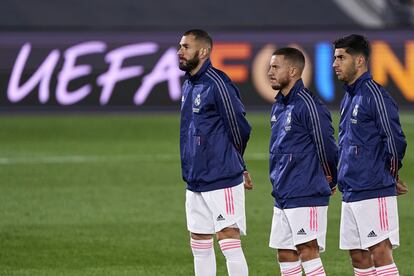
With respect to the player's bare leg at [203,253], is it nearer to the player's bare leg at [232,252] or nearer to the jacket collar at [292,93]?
the player's bare leg at [232,252]

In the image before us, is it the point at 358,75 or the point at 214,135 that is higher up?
the point at 358,75

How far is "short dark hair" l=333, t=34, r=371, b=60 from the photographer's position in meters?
8.67

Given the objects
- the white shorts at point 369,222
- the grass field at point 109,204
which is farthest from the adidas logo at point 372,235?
the grass field at point 109,204

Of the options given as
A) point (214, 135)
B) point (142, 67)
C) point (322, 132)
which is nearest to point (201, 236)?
point (214, 135)

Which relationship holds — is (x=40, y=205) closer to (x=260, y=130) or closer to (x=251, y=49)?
(x=260, y=130)

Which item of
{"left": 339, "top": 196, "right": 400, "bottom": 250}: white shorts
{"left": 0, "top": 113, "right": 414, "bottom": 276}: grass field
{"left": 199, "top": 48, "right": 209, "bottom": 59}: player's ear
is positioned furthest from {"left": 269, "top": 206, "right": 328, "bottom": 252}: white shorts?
{"left": 0, "top": 113, "right": 414, "bottom": 276}: grass field

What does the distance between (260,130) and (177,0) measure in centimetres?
1144

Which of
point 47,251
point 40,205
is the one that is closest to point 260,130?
point 40,205

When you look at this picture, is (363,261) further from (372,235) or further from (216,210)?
(216,210)

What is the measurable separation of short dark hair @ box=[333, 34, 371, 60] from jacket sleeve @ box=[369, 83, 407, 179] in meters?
0.35

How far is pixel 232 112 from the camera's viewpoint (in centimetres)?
911

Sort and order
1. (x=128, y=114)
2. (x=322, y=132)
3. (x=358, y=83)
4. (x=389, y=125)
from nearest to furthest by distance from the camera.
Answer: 1. (x=389, y=125)
2. (x=322, y=132)
3. (x=358, y=83)
4. (x=128, y=114)

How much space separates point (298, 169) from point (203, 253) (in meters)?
1.13

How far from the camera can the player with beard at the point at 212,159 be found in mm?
9117
